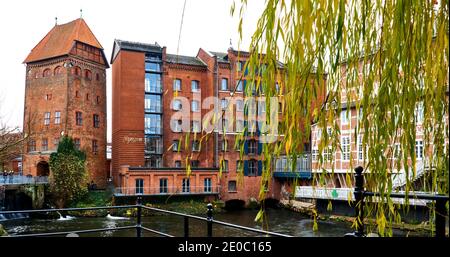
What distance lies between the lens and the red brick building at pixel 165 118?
30.3 metres

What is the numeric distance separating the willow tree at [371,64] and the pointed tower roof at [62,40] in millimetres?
32871

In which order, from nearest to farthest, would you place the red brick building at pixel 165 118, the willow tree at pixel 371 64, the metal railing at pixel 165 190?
1. the willow tree at pixel 371 64
2. the metal railing at pixel 165 190
3. the red brick building at pixel 165 118

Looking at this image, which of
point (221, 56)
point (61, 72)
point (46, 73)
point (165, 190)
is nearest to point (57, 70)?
point (61, 72)

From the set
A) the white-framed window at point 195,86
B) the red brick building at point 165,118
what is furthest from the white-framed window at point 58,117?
the white-framed window at point 195,86

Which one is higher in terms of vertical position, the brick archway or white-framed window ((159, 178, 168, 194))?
the brick archway

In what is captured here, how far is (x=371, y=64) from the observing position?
1.80 meters

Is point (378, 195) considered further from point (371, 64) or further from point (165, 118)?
point (165, 118)

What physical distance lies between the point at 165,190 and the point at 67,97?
11.1m

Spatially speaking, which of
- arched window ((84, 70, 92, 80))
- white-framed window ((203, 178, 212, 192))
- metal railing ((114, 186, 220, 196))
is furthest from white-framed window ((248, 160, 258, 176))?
arched window ((84, 70, 92, 80))

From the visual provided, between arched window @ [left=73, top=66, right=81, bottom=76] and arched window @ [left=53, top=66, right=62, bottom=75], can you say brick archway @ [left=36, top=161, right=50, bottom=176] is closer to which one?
arched window @ [left=53, top=66, right=62, bottom=75]

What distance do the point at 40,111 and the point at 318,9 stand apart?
34521 mm

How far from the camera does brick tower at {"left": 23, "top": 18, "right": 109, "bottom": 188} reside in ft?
104

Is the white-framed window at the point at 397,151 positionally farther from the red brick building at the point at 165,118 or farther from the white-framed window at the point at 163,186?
the white-framed window at the point at 163,186

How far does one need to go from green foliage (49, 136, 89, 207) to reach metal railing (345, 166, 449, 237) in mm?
27556
